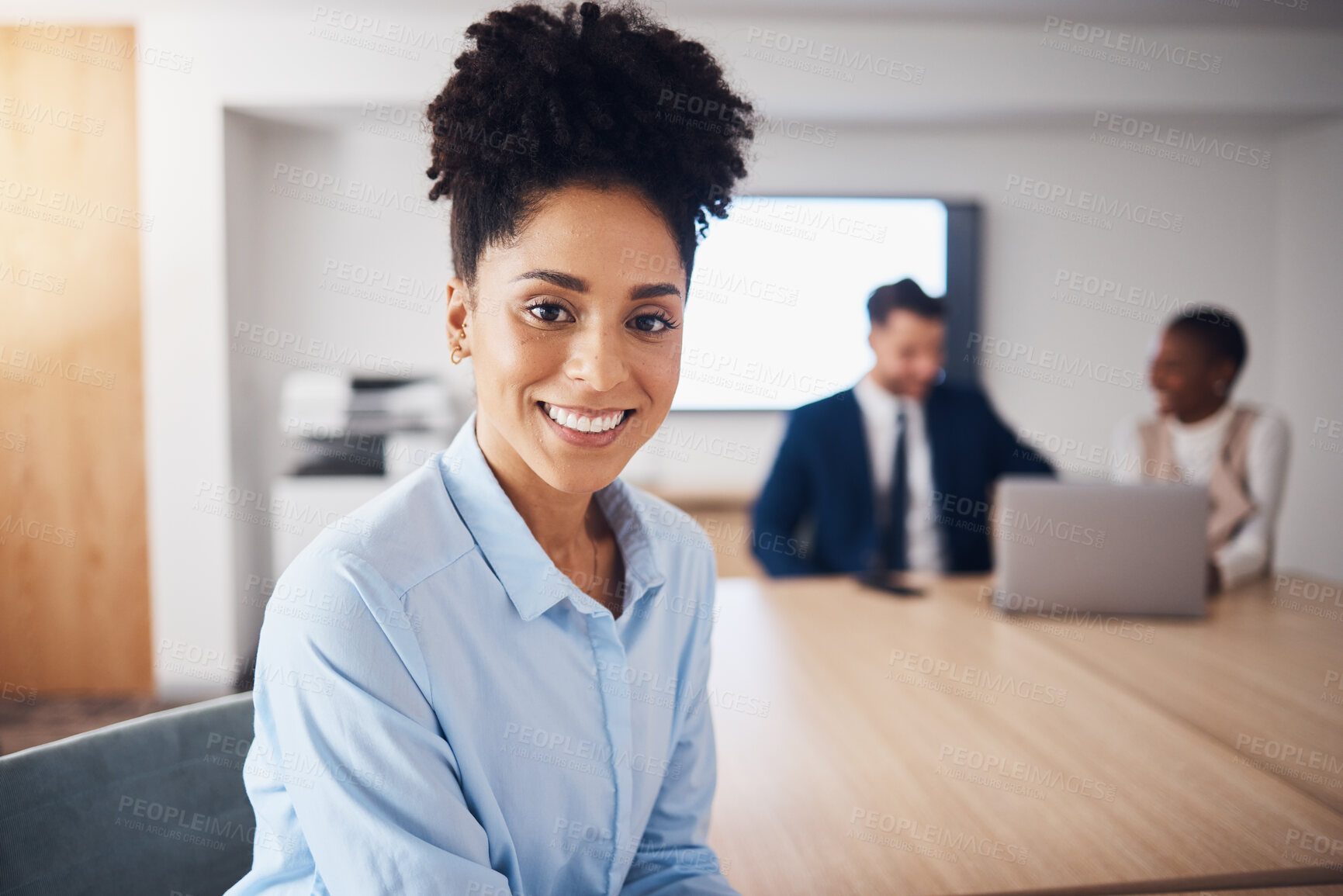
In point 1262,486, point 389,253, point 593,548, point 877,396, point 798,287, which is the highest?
point 389,253

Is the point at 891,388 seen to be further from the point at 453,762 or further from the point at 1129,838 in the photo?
the point at 453,762

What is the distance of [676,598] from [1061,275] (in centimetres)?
425

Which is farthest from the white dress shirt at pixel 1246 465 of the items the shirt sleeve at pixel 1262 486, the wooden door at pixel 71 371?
the wooden door at pixel 71 371

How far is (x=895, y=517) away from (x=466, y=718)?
2.21 m

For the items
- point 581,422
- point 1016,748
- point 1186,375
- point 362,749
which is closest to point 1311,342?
point 1186,375

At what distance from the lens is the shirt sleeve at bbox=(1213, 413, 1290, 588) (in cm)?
260

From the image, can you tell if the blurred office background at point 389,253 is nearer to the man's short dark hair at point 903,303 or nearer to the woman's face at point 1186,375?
the man's short dark hair at point 903,303

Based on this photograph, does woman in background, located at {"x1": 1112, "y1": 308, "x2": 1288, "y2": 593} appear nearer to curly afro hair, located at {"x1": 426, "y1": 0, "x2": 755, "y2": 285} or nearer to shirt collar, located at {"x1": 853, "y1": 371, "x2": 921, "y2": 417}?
shirt collar, located at {"x1": 853, "y1": 371, "x2": 921, "y2": 417}

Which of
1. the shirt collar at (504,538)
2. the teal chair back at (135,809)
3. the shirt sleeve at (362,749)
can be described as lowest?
the teal chair back at (135,809)

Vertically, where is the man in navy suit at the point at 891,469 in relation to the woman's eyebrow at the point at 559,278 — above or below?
below

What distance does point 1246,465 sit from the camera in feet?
9.27

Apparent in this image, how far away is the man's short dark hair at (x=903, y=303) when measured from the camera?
282cm

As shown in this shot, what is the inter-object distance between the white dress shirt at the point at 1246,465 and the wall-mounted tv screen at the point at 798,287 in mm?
1659

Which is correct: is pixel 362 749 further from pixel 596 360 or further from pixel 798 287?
pixel 798 287
